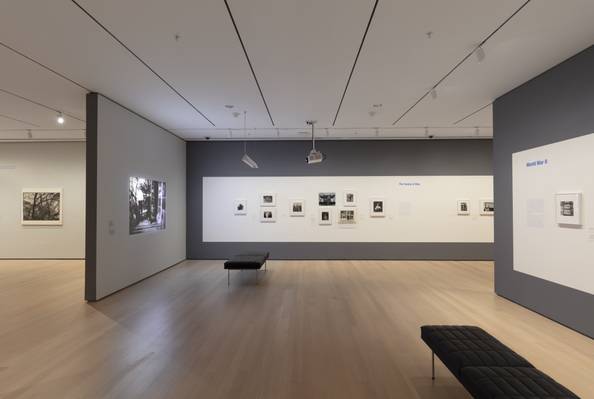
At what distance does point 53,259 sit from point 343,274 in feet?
33.7

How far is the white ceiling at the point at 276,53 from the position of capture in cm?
366

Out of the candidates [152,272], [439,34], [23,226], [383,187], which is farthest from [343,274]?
[23,226]

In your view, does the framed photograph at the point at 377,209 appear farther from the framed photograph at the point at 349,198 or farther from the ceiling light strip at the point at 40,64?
the ceiling light strip at the point at 40,64

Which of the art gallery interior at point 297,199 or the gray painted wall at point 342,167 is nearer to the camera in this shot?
the art gallery interior at point 297,199

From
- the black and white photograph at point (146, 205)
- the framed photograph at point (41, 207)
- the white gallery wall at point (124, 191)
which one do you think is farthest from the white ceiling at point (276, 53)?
the framed photograph at point (41, 207)

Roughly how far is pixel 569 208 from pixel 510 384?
394cm

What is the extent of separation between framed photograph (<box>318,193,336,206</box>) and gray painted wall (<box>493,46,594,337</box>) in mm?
5176

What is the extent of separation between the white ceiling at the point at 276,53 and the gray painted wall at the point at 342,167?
3.05 m

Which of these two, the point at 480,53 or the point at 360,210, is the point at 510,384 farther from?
the point at 360,210

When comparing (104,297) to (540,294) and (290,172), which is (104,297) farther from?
(540,294)

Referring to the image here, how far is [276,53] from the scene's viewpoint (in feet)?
15.5

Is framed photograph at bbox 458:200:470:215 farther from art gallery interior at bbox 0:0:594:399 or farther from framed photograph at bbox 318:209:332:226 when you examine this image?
framed photograph at bbox 318:209:332:226

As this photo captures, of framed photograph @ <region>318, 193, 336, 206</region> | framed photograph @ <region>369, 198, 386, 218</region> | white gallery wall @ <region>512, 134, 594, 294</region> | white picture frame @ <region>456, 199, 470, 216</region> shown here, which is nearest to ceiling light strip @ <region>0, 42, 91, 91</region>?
framed photograph @ <region>318, 193, 336, 206</region>

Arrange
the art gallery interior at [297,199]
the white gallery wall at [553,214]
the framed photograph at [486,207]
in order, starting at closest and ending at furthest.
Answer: the art gallery interior at [297,199] < the white gallery wall at [553,214] < the framed photograph at [486,207]
